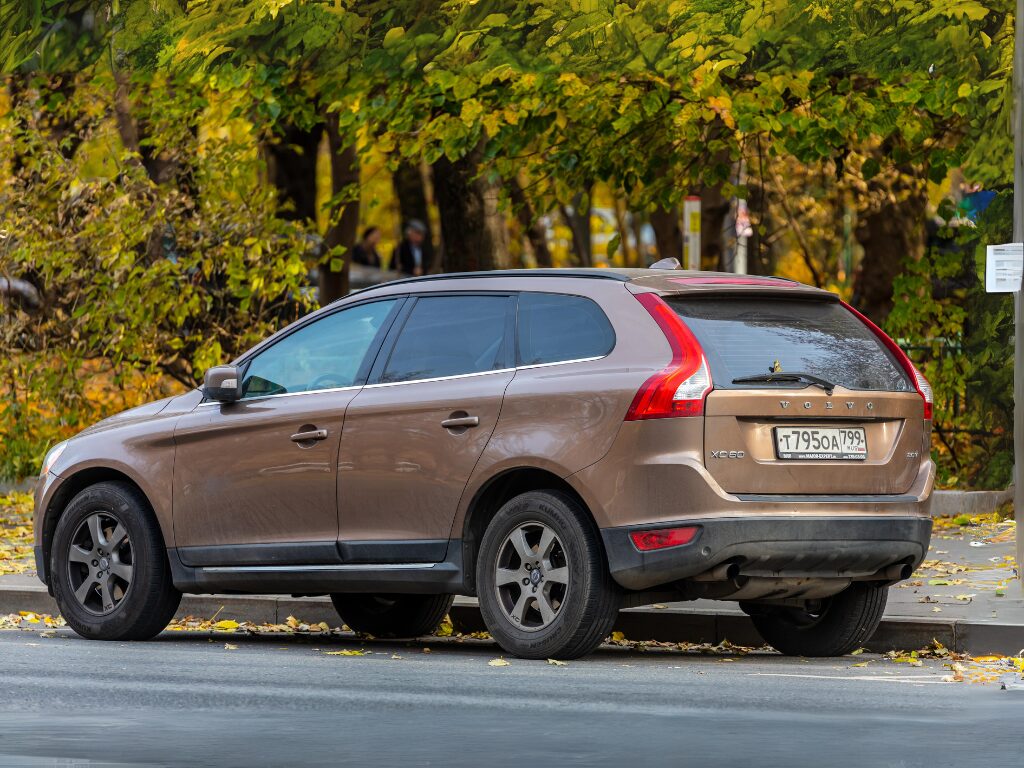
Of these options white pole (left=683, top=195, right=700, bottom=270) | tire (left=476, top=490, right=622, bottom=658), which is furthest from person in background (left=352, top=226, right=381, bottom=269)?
tire (left=476, top=490, right=622, bottom=658)

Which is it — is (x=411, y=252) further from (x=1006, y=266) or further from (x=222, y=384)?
(x=222, y=384)

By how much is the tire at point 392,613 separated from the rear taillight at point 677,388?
260cm

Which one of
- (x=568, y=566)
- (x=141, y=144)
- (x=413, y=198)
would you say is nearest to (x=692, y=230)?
(x=141, y=144)

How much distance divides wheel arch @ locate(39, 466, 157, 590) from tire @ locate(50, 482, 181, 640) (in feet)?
0.37

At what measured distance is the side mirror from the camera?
1060 centimetres

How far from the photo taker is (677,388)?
29.8ft

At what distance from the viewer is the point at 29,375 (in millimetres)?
18812

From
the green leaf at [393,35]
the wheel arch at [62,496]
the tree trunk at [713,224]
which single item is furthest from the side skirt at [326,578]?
the tree trunk at [713,224]

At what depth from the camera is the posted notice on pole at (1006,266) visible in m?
11.6

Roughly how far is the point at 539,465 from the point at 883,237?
1616cm

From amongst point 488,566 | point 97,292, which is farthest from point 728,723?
point 97,292

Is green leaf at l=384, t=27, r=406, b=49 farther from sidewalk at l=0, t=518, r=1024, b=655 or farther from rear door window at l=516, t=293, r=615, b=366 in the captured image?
rear door window at l=516, t=293, r=615, b=366

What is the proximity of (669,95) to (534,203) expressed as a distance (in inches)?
73.5

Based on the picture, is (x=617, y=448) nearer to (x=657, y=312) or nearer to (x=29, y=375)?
(x=657, y=312)
